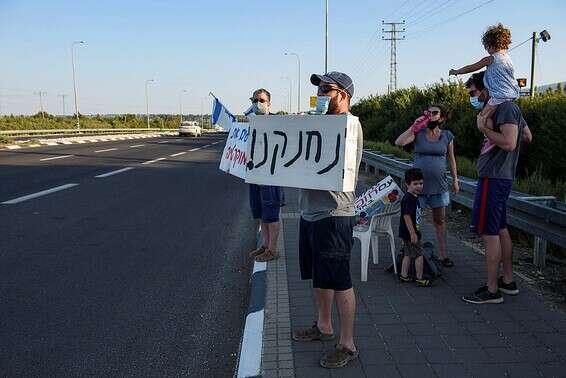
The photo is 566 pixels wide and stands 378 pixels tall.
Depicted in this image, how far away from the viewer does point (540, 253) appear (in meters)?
5.64

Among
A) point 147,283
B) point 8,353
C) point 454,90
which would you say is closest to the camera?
point 8,353

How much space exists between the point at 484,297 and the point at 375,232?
1.46 meters

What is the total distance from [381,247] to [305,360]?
344cm

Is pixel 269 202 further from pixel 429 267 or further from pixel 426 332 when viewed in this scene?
pixel 426 332

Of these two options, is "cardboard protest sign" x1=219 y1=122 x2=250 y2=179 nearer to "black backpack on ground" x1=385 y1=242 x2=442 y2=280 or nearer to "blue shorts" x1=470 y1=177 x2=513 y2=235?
"black backpack on ground" x1=385 y1=242 x2=442 y2=280

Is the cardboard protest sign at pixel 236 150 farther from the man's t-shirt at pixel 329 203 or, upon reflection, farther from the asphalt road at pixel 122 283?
the man's t-shirt at pixel 329 203

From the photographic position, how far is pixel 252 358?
3.51m

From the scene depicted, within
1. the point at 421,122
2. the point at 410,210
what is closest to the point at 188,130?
the point at 421,122

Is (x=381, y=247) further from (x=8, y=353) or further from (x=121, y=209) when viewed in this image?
(x=121, y=209)

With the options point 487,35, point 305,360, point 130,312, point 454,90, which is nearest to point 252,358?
point 305,360

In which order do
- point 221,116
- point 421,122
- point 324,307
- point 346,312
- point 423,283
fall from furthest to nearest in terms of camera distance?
point 221,116 → point 421,122 → point 423,283 → point 324,307 → point 346,312

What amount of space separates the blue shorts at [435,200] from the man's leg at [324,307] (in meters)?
2.22

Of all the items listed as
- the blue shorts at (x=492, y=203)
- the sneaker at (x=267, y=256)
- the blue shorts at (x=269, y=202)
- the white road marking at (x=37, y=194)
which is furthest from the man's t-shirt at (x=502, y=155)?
the white road marking at (x=37, y=194)

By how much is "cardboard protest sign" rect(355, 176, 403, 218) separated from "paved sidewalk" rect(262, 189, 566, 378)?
677mm
